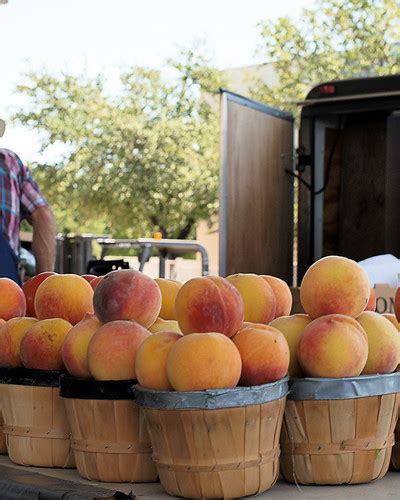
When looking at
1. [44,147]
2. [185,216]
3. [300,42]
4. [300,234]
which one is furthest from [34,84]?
[300,234]

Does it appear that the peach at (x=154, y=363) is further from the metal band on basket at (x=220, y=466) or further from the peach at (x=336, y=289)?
the peach at (x=336, y=289)

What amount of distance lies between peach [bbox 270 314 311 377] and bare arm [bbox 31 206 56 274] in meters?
2.99

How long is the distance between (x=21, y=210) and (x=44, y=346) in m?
2.94

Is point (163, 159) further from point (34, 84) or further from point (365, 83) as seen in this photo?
point (365, 83)

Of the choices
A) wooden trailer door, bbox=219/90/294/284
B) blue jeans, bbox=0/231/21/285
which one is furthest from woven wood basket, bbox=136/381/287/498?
wooden trailer door, bbox=219/90/294/284

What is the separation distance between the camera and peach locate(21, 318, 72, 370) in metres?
1.56

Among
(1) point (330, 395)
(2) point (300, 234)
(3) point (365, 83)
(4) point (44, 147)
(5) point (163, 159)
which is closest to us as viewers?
(1) point (330, 395)

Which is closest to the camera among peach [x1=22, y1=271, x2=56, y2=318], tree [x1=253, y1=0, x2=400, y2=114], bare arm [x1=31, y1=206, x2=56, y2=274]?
peach [x1=22, y1=271, x2=56, y2=318]

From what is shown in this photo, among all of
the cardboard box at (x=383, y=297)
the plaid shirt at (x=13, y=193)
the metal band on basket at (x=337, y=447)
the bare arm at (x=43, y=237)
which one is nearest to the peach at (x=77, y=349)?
the metal band on basket at (x=337, y=447)

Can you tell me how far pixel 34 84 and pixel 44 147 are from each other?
182cm

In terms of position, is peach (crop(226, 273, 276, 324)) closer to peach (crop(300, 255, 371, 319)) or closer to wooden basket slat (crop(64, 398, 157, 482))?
peach (crop(300, 255, 371, 319))

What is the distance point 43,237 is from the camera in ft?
14.6

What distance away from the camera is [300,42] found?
19875 mm

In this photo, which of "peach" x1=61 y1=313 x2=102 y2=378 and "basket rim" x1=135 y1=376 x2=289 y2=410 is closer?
"basket rim" x1=135 y1=376 x2=289 y2=410
